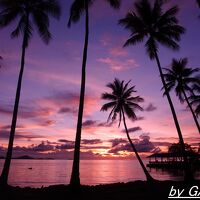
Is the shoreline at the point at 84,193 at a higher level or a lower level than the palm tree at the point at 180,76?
lower

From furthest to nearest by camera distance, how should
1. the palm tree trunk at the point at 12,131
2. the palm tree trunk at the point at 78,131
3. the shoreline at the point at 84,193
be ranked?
the palm tree trunk at the point at 12,131 < the palm tree trunk at the point at 78,131 < the shoreline at the point at 84,193

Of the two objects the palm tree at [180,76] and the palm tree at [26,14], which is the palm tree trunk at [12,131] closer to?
the palm tree at [26,14]

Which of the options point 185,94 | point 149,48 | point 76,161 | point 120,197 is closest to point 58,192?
point 76,161

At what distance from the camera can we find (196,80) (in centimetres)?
3209

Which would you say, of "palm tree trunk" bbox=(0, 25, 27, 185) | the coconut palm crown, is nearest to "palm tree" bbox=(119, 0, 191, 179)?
the coconut palm crown

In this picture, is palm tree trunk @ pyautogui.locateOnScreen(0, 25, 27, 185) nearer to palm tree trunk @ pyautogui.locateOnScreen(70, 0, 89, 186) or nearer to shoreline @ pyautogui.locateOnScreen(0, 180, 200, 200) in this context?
shoreline @ pyautogui.locateOnScreen(0, 180, 200, 200)

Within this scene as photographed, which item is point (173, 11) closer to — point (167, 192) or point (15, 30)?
point (15, 30)

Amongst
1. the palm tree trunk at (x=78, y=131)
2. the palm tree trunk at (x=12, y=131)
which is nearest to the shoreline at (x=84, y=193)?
the palm tree trunk at (x=78, y=131)

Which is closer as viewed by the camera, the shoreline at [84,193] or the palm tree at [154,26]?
the shoreline at [84,193]

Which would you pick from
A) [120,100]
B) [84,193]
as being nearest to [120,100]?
[120,100]

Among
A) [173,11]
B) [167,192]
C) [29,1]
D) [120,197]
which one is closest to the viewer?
[120,197]

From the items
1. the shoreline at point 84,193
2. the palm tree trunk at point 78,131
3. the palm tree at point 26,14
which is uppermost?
the palm tree at point 26,14

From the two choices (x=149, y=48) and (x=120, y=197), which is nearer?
(x=120, y=197)

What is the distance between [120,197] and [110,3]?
47.6 feet
